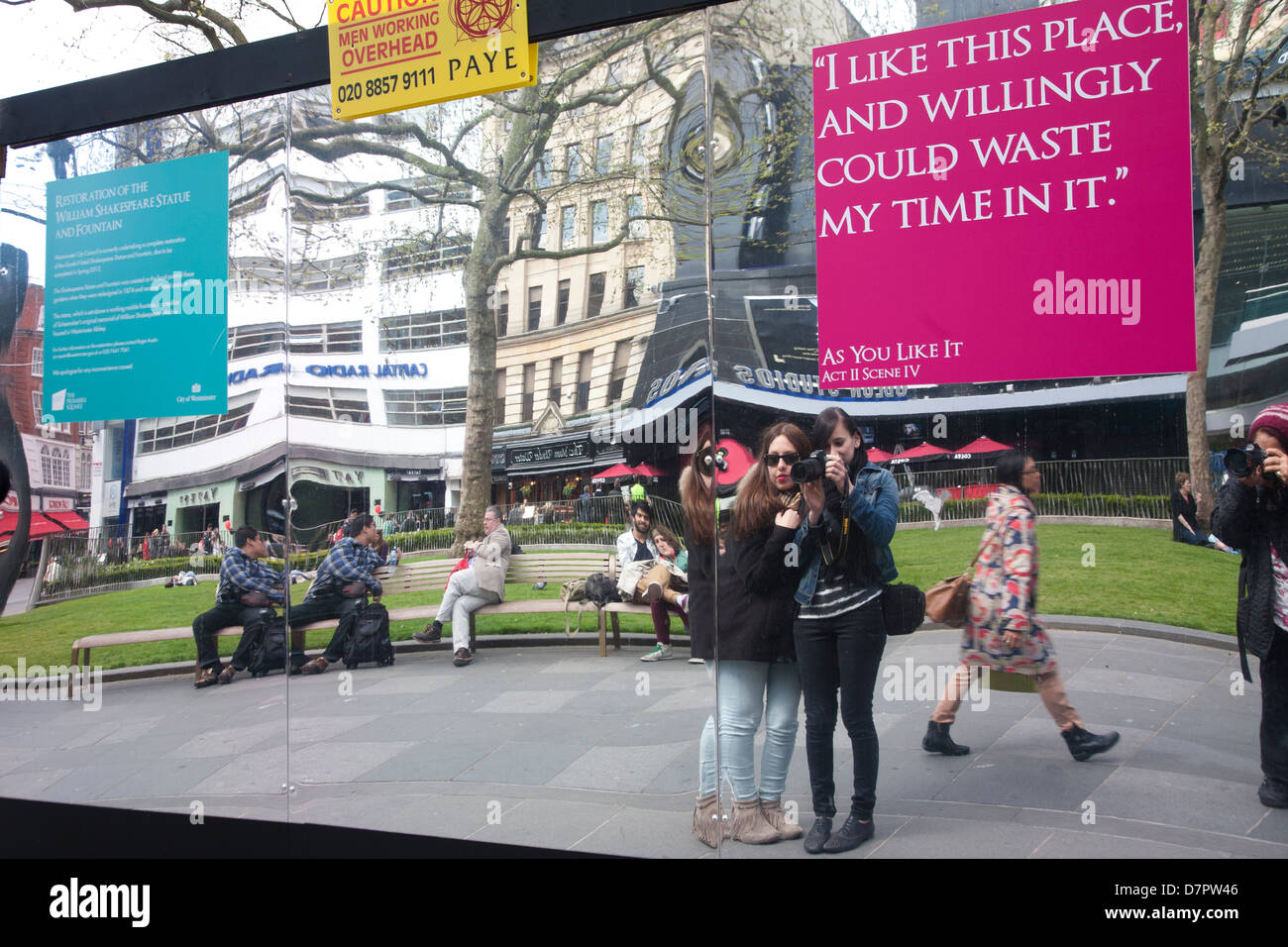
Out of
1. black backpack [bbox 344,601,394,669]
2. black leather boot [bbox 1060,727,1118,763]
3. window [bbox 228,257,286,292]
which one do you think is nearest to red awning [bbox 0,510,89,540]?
window [bbox 228,257,286,292]

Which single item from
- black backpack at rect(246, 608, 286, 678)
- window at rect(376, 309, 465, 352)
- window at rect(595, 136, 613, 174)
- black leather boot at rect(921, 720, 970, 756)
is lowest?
black leather boot at rect(921, 720, 970, 756)

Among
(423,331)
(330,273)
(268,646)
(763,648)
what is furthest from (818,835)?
(330,273)

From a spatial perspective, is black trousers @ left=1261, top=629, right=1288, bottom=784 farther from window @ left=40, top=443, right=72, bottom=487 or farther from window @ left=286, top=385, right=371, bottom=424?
window @ left=40, top=443, right=72, bottom=487

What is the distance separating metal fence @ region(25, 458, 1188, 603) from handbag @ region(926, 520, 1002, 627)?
0.20 meters

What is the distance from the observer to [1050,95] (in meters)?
3.59

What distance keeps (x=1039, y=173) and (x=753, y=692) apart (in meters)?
2.16

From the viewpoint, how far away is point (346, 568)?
495cm

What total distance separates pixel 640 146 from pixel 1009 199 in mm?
1510

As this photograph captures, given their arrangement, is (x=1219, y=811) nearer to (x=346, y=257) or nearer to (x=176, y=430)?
(x=346, y=257)

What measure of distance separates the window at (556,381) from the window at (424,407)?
1.60 ft

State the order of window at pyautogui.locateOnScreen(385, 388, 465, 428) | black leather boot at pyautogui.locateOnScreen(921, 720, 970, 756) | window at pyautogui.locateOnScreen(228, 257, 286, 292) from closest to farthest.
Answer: black leather boot at pyautogui.locateOnScreen(921, 720, 970, 756)
window at pyautogui.locateOnScreen(385, 388, 465, 428)
window at pyautogui.locateOnScreen(228, 257, 286, 292)

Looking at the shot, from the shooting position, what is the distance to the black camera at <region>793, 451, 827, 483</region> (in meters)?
3.74

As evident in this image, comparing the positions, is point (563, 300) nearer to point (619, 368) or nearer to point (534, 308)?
point (534, 308)
